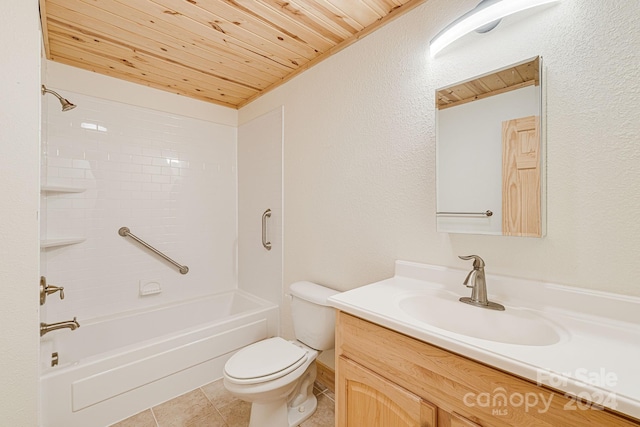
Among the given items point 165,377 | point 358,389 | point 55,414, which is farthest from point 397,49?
point 55,414

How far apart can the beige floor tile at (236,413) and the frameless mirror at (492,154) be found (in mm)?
1557

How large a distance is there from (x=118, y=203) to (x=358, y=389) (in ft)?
7.27

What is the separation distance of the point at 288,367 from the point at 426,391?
0.80 m

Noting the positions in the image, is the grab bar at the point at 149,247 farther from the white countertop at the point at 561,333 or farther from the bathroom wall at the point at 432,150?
the white countertop at the point at 561,333

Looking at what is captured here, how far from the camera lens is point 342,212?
173 centimetres

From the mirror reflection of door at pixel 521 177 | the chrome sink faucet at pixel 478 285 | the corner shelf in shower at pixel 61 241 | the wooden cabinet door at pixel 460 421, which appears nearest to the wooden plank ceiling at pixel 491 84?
the mirror reflection of door at pixel 521 177

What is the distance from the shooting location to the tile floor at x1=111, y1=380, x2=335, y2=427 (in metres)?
1.55

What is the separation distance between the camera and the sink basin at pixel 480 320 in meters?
0.90

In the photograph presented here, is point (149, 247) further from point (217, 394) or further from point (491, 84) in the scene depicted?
point (491, 84)

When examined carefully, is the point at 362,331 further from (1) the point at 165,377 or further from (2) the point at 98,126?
(2) the point at 98,126

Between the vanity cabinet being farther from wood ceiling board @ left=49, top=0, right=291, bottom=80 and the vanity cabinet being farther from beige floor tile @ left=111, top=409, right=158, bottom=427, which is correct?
wood ceiling board @ left=49, top=0, right=291, bottom=80

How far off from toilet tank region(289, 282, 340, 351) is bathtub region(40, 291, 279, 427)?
0.60 m

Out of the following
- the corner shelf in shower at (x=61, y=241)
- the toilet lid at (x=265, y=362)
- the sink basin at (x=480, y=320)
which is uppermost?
the corner shelf in shower at (x=61, y=241)

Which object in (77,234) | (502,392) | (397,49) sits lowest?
(502,392)
